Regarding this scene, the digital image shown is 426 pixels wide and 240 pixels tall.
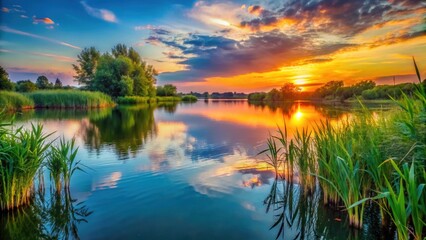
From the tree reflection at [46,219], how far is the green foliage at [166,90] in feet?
234

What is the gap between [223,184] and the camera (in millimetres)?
6621

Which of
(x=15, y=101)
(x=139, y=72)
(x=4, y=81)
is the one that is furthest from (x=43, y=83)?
(x=15, y=101)

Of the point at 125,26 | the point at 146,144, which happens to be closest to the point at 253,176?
the point at 146,144

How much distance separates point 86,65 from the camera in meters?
57.6

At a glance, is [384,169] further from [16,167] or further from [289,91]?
[289,91]

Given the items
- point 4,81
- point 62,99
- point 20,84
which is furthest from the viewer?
point 20,84

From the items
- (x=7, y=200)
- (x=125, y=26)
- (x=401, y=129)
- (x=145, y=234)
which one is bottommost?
(x=145, y=234)

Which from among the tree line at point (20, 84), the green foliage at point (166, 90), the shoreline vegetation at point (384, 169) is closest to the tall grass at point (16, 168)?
the shoreline vegetation at point (384, 169)

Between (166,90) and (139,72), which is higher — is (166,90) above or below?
below

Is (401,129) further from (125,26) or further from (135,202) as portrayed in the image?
(125,26)

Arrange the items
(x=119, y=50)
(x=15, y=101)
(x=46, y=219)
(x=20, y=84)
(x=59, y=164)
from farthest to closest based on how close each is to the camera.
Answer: (x=119, y=50) < (x=20, y=84) < (x=15, y=101) < (x=59, y=164) < (x=46, y=219)

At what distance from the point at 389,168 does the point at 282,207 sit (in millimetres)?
2066

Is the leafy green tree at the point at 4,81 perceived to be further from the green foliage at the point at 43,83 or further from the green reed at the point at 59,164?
the green reed at the point at 59,164

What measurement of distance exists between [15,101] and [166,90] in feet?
164
